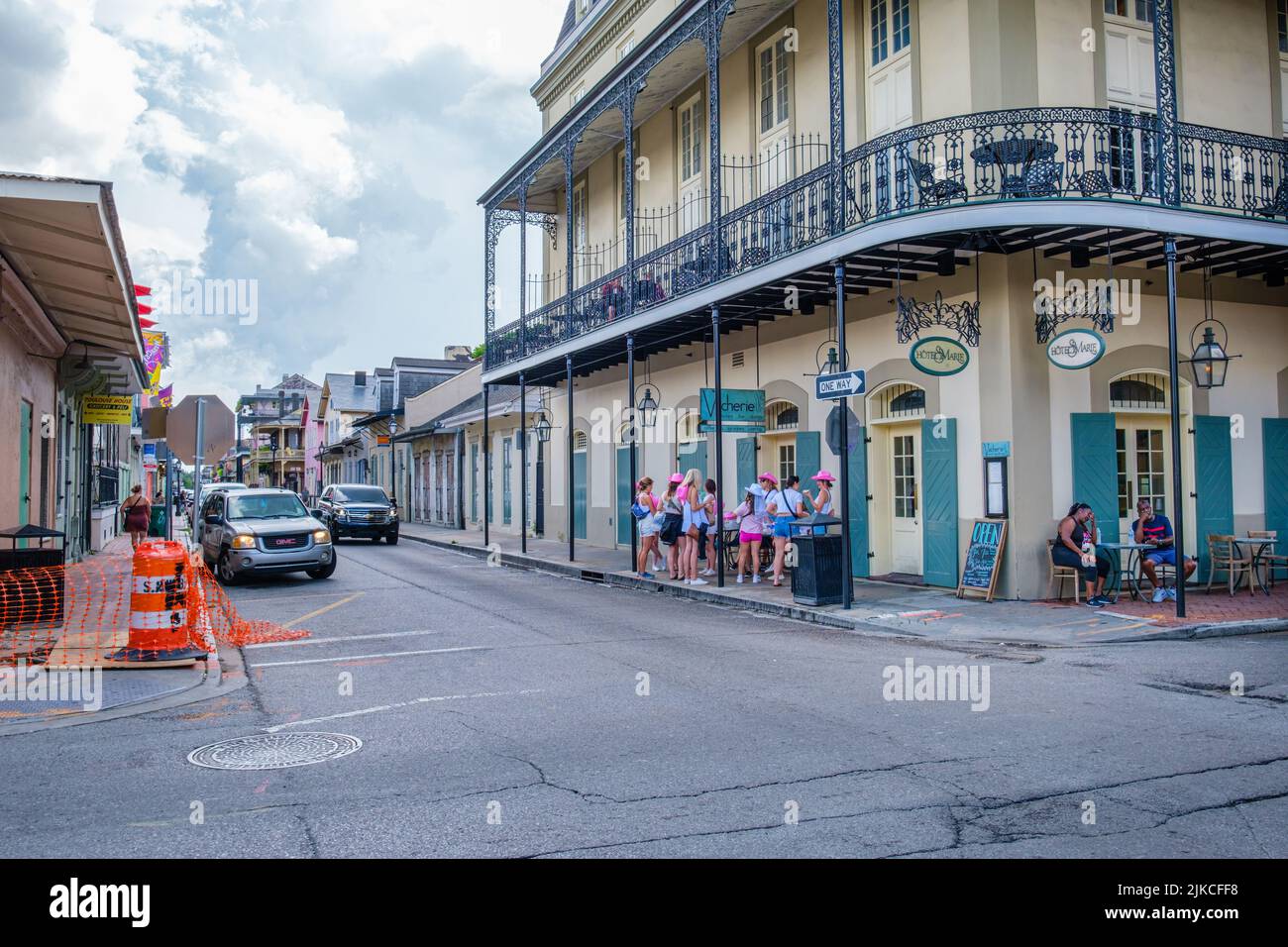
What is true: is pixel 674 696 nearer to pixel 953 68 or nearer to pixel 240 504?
pixel 953 68

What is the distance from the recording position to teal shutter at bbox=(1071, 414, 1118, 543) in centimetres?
1304

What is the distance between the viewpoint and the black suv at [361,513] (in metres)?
28.0

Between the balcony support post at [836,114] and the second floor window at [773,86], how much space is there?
394 cm

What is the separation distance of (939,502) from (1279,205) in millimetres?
5751

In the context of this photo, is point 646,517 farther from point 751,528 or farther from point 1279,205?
point 1279,205

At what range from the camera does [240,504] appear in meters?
17.2

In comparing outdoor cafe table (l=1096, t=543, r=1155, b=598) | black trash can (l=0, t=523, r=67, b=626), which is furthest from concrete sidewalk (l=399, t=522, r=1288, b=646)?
black trash can (l=0, t=523, r=67, b=626)

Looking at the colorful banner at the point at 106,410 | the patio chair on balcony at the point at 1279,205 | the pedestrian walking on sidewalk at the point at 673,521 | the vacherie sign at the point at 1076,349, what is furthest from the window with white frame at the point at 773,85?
the colorful banner at the point at 106,410

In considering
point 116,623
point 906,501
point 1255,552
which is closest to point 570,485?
point 906,501

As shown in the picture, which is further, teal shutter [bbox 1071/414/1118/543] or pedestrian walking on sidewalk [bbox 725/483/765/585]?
pedestrian walking on sidewalk [bbox 725/483/765/585]

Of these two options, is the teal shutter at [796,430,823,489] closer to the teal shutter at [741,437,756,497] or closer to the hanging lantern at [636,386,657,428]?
the teal shutter at [741,437,756,497]

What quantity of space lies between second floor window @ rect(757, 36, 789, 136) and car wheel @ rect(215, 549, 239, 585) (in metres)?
11.6

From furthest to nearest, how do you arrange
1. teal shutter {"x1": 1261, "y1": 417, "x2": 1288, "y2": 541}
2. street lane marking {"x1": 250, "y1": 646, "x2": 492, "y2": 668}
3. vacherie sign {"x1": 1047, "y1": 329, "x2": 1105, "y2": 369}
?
1. teal shutter {"x1": 1261, "y1": 417, "x2": 1288, "y2": 541}
2. vacherie sign {"x1": 1047, "y1": 329, "x2": 1105, "y2": 369}
3. street lane marking {"x1": 250, "y1": 646, "x2": 492, "y2": 668}
